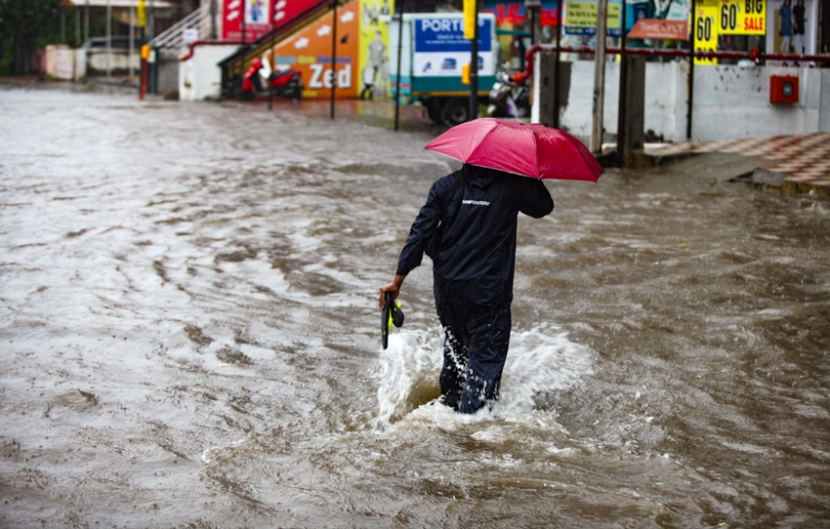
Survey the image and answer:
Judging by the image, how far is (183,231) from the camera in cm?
1043

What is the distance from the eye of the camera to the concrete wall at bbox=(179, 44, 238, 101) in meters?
35.8

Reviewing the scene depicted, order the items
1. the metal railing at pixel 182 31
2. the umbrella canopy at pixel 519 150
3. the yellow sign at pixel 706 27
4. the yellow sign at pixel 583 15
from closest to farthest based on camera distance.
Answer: the umbrella canopy at pixel 519 150 < the yellow sign at pixel 583 15 < the yellow sign at pixel 706 27 < the metal railing at pixel 182 31

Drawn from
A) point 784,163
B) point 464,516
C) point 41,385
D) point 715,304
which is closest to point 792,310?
point 715,304

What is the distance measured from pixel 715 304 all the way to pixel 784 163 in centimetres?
724

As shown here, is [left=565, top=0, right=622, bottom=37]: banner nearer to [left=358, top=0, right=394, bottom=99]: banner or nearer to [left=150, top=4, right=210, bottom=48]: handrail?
[left=358, top=0, right=394, bottom=99]: banner

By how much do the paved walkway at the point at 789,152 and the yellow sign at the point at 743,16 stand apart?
1970mm

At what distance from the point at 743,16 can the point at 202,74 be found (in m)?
22.5

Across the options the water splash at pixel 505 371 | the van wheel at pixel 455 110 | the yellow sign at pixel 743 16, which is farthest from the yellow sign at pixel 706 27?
the water splash at pixel 505 371

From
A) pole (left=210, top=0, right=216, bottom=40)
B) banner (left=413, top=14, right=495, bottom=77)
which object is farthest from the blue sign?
pole (left=210, top=0, right=216, bottom=40)

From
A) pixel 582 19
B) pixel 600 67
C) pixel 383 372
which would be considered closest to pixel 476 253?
pixel 383 372

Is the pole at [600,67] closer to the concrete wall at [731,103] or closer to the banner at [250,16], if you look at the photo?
the concrete wall at [731,103]

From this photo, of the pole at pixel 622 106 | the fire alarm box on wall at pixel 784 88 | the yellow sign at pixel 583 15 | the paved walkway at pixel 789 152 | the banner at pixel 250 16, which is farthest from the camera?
the banner at pixel 250 16

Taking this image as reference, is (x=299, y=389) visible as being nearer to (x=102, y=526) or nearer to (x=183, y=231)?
(x=102, y=526)

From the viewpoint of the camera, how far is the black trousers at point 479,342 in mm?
5059
